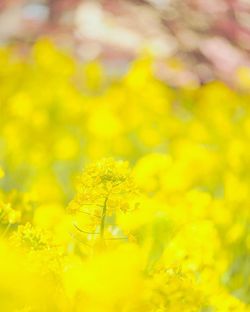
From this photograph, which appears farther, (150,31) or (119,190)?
(150,31)

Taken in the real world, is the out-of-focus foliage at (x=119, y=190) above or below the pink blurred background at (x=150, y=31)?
above

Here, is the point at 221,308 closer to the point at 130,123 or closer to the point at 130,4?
the point at 130,123

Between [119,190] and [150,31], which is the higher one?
[119,190]

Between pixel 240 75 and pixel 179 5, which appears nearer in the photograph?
pixel 240 75

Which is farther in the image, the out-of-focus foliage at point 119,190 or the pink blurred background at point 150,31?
the pink blurred background at point 150,31

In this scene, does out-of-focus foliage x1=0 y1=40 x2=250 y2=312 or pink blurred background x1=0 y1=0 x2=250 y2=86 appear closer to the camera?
out-of-focus foliage x1=0 y1=40 x2=250 y2=312

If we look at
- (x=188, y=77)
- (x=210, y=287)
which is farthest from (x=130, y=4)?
(x=210, y=287)

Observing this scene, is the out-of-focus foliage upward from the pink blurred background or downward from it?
upward

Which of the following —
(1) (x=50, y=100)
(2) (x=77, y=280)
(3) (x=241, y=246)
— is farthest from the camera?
(1) (x=50, y=100)
